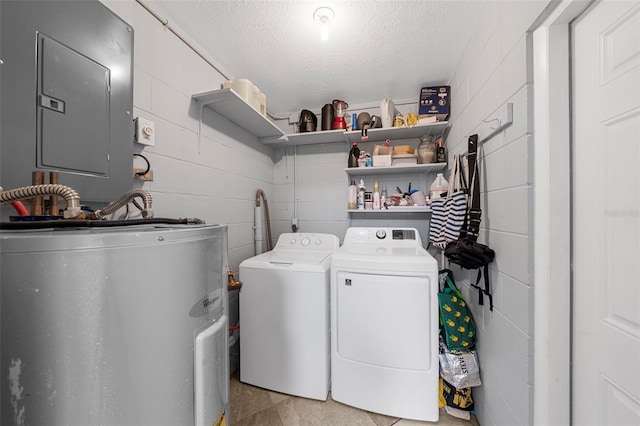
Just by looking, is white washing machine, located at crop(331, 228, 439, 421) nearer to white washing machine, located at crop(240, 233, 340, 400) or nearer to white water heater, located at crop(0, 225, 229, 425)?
white washing machine, located at crop(240, 233, 340, 400)

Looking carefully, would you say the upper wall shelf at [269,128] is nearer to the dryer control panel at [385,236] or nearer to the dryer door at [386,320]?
the dryer control panel at [385,236]

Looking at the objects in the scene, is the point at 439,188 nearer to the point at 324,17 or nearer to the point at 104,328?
the point at 324,17

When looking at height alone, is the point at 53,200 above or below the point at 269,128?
below

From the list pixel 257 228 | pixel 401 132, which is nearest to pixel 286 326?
pixel 257 228

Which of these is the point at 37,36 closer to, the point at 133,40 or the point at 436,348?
the point at 133,40

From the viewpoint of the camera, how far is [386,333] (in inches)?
53.4

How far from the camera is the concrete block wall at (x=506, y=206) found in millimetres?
908

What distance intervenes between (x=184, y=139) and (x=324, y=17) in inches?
42.6

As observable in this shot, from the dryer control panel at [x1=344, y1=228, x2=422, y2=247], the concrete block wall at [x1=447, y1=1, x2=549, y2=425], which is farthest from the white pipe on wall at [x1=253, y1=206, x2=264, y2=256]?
the concrete block wall at [x1=447, y1=1, x2=549, y2=425]

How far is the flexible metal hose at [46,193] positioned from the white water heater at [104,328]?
0.16m

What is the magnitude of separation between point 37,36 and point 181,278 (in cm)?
100

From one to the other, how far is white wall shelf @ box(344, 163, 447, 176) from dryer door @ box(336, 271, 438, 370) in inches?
41.0

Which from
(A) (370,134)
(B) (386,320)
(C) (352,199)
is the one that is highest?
(A) (370,134)

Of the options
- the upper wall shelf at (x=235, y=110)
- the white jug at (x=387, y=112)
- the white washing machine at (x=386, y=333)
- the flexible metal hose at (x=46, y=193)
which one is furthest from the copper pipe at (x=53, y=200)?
the white jug at (x=387, y=112)
